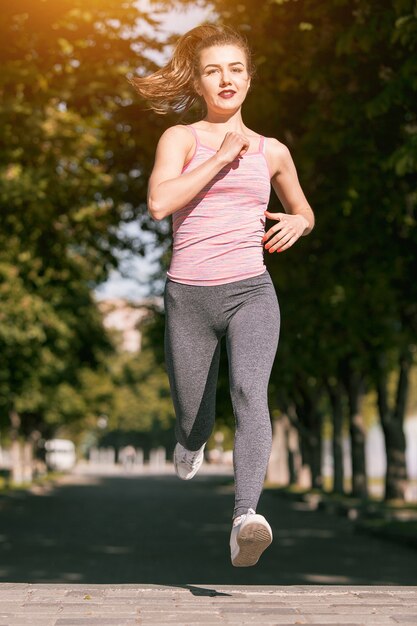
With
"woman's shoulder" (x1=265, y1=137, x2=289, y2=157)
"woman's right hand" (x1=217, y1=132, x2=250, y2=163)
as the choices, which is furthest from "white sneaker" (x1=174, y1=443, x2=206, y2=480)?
"woman's right hand" (x1=217, y1=132, x2=250, y2=163)

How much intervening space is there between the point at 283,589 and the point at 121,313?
3111 cm

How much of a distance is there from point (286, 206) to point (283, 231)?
18.1 inches

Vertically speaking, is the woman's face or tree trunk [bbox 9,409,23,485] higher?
the woman's face

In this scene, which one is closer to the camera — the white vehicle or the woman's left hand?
→ the woman's left hand

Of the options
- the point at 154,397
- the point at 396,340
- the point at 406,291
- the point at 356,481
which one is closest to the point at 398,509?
the point at 396,340

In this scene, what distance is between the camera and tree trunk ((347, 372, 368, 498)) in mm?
32812

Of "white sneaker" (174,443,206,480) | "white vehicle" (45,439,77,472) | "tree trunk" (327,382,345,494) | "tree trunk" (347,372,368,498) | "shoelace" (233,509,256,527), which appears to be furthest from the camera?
"white vehicle" (45,439,77,472)

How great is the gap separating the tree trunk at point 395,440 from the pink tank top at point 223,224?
926 inches

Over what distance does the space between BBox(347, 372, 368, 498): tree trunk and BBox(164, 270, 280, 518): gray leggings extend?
2806 cm

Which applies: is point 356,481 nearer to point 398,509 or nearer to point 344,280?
point 398,509

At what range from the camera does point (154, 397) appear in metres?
120

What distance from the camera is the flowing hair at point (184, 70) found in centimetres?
483

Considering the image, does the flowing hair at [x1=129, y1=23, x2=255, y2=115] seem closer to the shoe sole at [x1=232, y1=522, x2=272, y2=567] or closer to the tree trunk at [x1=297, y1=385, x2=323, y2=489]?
the shoe sole at [x1=232, y1=522, x2=272, y2=567]

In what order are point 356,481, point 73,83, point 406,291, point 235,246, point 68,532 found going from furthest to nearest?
point 356,481
point 68,532
point 406,291
point 73,83
point 235,246
